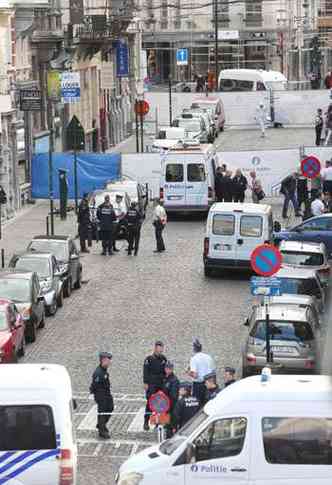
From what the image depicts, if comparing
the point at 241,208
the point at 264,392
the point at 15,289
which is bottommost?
the point at 15,289

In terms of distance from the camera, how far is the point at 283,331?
75.5 feet

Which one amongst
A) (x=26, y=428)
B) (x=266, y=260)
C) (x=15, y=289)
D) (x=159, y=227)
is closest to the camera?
(x=26, y=428)

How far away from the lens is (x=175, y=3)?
107m

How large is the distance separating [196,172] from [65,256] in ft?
40.2

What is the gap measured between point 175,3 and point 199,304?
3021 inches

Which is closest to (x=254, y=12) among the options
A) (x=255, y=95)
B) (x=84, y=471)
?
(x=255, y=95)

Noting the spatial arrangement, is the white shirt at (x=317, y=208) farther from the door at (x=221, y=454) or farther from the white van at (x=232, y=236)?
the door at (x=221, y=454)

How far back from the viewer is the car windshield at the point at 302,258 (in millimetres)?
31188

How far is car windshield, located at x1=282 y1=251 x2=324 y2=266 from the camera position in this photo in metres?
31.2

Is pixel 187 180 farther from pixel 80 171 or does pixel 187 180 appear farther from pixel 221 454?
pixel 221 454

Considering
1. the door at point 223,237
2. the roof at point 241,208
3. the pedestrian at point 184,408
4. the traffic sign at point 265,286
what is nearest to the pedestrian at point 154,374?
the pedestrian at point 184,408

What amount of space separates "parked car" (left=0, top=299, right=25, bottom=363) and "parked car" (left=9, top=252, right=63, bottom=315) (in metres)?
4.01

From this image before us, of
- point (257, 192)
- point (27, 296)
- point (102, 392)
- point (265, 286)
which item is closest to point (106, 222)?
point (257, 192)

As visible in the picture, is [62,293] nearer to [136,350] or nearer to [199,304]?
[199,304]
